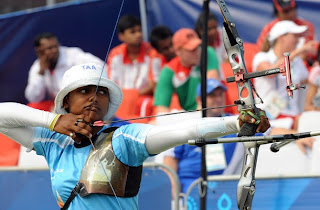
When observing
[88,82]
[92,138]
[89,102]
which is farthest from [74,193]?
[88,82]

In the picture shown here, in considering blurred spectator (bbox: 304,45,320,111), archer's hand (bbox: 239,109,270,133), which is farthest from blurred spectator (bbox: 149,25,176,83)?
archer's hand (bbox: 239,109,270,133)

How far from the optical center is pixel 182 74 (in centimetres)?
686

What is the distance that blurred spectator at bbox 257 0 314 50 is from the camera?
634 cm

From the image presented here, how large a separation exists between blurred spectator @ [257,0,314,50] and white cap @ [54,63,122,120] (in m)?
2.79

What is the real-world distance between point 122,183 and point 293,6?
3334 mm

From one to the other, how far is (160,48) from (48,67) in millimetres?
1198

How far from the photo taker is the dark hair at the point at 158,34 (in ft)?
23.6

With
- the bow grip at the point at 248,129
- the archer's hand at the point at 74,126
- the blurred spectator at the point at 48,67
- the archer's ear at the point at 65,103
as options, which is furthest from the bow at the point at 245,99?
the blurred spectator at the point at 48,67

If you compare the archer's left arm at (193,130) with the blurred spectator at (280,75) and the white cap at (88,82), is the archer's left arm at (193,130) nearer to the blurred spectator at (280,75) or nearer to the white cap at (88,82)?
the white cap at (88,82)

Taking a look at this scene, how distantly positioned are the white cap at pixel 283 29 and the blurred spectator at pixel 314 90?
27 centimetres

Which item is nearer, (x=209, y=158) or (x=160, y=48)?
(x=209, y=158)

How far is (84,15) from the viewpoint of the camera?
26.0 ft

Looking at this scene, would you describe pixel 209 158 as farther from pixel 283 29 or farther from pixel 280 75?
pixel 283 29

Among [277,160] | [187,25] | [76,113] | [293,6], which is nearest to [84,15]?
[187,25]
